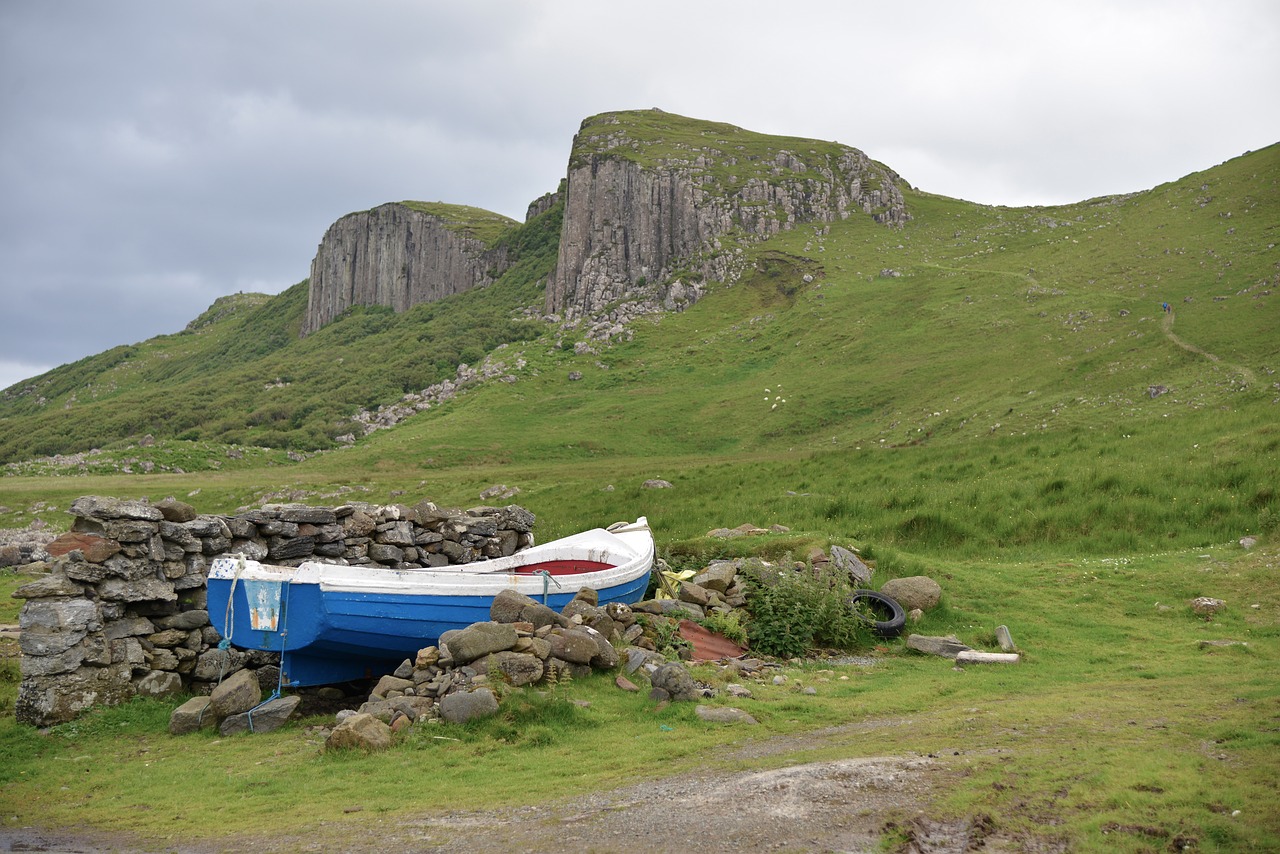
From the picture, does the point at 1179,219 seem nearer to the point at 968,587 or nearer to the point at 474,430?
the point at 474,430

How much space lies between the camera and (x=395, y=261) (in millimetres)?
174375

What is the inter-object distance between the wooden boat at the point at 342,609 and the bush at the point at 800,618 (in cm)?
446

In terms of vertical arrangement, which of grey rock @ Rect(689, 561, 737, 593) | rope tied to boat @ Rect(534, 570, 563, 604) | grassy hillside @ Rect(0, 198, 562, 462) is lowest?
grey rock @ Rect(689, 561, 737, 593)

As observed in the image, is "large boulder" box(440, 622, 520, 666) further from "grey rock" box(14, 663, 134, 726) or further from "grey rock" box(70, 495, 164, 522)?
"grey rock" box(70, 495, 164, 522)

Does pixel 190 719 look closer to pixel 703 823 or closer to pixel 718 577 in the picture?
pixel 703 823

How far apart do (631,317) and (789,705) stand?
88903mm

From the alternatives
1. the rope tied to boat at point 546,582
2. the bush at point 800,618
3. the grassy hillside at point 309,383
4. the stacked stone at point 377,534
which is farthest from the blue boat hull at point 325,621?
the grassy hillside at point 309,383

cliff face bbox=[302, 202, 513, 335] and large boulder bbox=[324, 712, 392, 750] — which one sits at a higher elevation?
cliff face bbox=[302, 202, 513, 335]

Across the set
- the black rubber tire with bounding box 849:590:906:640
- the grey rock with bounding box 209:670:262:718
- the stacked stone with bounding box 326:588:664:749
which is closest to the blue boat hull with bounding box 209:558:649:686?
the grey rock with bounding box 209:670:262:718

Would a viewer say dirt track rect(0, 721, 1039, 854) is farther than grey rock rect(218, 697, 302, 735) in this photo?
No

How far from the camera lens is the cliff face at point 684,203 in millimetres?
109938

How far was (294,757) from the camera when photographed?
421 inches

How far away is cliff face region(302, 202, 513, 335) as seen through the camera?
16038 cm

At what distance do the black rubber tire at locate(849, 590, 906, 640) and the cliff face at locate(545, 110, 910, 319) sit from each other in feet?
287
